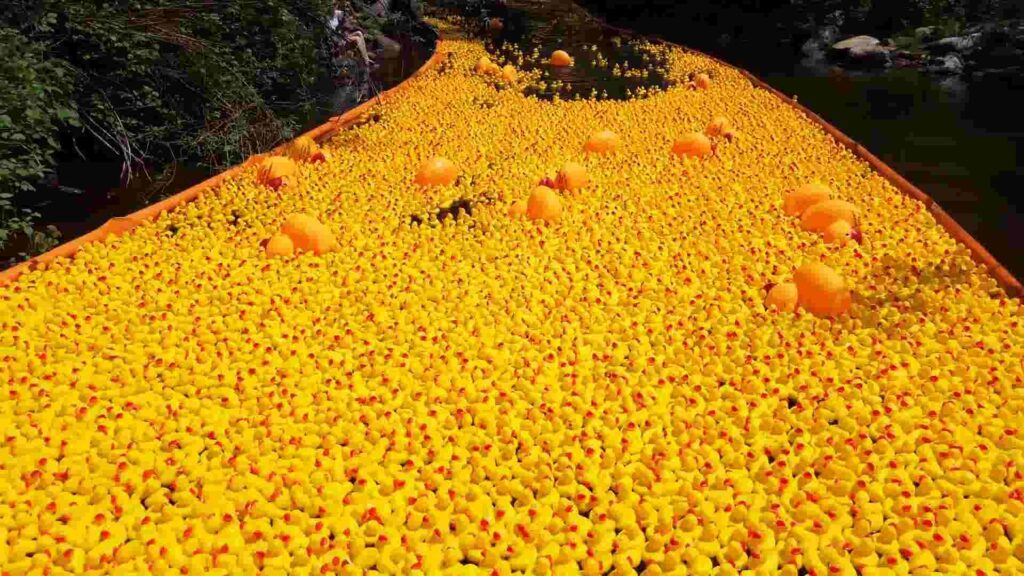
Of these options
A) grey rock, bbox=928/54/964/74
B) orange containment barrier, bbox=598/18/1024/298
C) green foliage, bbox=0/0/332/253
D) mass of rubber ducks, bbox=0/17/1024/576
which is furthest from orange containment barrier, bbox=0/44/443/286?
grey rock, bbox=928/54/964/74

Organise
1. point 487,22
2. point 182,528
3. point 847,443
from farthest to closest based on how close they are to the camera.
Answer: point 487,22
point 847,443
point 182,528

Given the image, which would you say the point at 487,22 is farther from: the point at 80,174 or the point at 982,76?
the point at 80,174

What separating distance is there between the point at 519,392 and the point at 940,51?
21837mm

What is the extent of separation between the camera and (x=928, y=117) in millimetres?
15742

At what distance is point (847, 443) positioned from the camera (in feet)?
15.1

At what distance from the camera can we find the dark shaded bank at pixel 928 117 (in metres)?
10.4

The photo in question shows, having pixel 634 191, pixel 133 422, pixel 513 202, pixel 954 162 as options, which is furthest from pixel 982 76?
pixel 133 422

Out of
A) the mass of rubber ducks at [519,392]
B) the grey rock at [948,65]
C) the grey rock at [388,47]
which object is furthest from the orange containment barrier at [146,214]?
the grey rock at [948,65]

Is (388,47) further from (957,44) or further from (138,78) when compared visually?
(957,44)

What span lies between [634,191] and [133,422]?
6.28 m

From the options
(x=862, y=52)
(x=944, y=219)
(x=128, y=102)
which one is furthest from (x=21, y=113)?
(x=862, y=52)

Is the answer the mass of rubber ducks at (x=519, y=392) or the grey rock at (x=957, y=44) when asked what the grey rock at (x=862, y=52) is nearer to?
the grey rock at (x=957, y=44)

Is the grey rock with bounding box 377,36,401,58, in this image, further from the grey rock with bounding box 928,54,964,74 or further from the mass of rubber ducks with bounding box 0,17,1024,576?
the grey rock with bounding box 928,54,964,74

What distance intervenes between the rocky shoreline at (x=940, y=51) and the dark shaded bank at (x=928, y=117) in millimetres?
463
